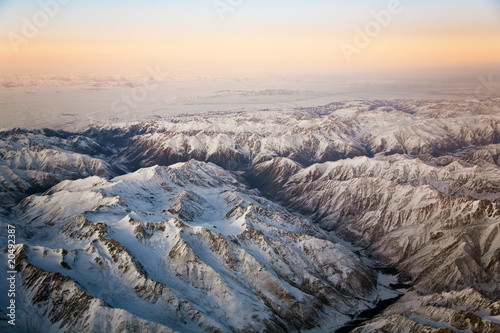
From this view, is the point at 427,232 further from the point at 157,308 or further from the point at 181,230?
the point at 157,308

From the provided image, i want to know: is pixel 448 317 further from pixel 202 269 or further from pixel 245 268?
pixel 202 269

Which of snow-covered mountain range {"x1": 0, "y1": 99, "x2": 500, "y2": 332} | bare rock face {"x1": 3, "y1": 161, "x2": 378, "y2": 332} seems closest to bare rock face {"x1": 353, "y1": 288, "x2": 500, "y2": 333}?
snow-covered mountain range {"x1": 0, "y1": 99, "x2": 500, "y2": 332}

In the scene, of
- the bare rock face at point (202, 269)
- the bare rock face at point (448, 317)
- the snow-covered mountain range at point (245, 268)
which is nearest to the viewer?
the bare rock face at point (448, 317)

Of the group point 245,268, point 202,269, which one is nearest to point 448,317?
point 245,268

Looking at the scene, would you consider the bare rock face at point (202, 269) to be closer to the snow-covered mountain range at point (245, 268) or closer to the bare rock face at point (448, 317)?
the snow-covered mountain range at point (245, 268)

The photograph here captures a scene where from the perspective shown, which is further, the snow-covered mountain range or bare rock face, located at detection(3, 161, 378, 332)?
bare rock face, located at detection(3, 161, 378, 332)

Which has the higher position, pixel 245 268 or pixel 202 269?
pixel 202 269

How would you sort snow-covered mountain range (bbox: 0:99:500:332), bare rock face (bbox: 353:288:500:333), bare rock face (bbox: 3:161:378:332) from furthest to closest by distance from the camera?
bare rock face (bbox: 3:161:378:332)
snow-covered mountain range (bbox: 0:99:500:332)
bare rock face (bbox: 353:288:500:333)

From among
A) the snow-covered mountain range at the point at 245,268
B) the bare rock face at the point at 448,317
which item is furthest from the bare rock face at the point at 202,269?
the bare rock face at the point at 448,317

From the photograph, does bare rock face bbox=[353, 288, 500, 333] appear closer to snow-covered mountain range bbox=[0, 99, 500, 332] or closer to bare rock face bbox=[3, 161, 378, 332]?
snow-covered mountain range bbox=[0, 99, 500, 332]

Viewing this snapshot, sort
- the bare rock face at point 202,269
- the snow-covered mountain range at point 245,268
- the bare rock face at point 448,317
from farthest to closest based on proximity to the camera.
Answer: the bare rock face at point 202,269 → the snow-covered mountain range at point 245,268 → the bare rock face at point 448,317

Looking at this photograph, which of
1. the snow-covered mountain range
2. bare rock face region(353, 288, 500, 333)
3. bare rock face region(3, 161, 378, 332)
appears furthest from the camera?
bare rock face region(3, 161, 378, 332)
